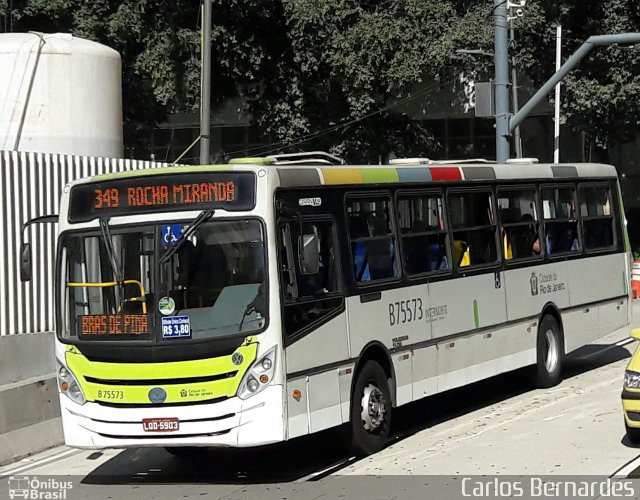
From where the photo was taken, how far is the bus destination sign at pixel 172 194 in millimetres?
10250

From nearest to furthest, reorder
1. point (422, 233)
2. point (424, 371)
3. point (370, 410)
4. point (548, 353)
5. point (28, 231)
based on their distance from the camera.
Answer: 1. point (370, 410)
2. point (424, 371)
3. point (422, 233)
4. point (28, 231)
5. point (548, 353)

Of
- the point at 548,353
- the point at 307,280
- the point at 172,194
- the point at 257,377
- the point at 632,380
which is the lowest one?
the point at 548,353

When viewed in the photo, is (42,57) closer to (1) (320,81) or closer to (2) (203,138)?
(2) (203,138)

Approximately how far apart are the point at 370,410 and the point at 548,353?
15.6ft

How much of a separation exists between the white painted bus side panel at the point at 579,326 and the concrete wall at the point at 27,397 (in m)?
6.67

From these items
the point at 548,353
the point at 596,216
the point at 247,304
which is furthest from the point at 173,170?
the point at 596,216

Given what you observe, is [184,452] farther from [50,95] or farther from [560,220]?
[50,95]

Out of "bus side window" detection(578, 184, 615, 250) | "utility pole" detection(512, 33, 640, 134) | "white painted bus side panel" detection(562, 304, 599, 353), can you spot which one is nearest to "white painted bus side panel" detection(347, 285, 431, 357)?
"white painted bus side panel" detection(562, 304, 599, 353)

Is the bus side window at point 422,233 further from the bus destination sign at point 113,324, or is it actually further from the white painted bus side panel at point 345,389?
the bus destination sign at point 113,324

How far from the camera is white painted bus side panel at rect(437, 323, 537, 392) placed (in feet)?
42.6

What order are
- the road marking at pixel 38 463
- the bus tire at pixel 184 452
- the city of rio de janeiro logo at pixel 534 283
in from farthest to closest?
the city of rio de janeiro logo at pixel 534 283
the bus tire at pixel 184 452
the road marking at pixel 38 463

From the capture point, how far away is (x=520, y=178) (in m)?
15.2

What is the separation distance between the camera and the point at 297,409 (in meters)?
10.2

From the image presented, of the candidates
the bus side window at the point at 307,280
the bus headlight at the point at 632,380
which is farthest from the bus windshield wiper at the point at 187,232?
the bus headlight at the point at 632,380
